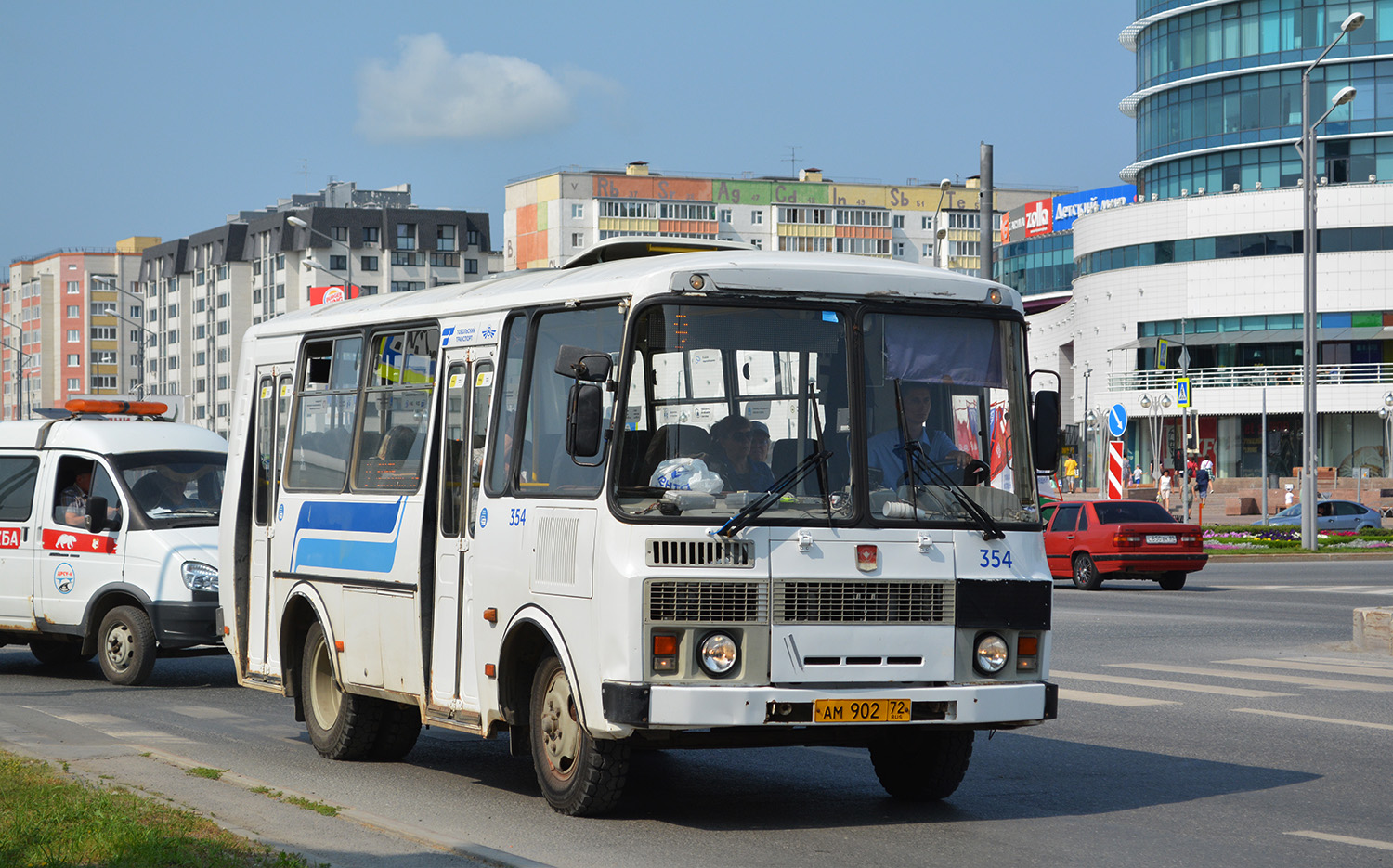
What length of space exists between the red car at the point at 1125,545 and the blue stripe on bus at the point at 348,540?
19.7 m

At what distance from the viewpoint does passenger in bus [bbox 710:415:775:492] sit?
812 centimetres

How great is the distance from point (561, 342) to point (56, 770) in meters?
3.47

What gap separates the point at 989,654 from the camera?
8.38 meters

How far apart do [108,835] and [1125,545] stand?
78.5 ft

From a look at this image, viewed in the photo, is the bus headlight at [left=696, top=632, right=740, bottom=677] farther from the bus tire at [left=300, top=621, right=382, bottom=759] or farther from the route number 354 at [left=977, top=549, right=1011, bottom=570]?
the bus tire at [left=300, top=621, right=382, bottom=759]

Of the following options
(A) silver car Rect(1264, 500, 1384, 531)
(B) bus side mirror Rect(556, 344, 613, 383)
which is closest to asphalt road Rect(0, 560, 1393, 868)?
(B) bus side mirror Rect(556, 344, 613, 383)

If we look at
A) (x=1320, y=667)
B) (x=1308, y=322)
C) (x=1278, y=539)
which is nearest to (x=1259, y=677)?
(x=1320, y=667)

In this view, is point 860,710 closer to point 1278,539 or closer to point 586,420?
point 586,420

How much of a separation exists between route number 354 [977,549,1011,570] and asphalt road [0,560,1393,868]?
123cm

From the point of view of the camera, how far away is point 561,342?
8.91 m

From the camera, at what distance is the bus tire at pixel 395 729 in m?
10.7

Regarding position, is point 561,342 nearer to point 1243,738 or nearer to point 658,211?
point 1243,738

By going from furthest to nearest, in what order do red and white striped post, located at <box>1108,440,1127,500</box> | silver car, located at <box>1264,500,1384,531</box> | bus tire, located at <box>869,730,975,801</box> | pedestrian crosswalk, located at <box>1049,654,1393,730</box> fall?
1. silver car, located at <box>1264,500,1384,531</box>
2. red and white striped post, located at <box>1108,440,1127,500</box>
3. pedestrian crosswalk, located at <box>1049,654,1393,730</box>
4. bus tire, located at <box>869,730,975,801</box>

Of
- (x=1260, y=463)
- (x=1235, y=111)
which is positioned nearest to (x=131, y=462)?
(x=1260, y=463)
